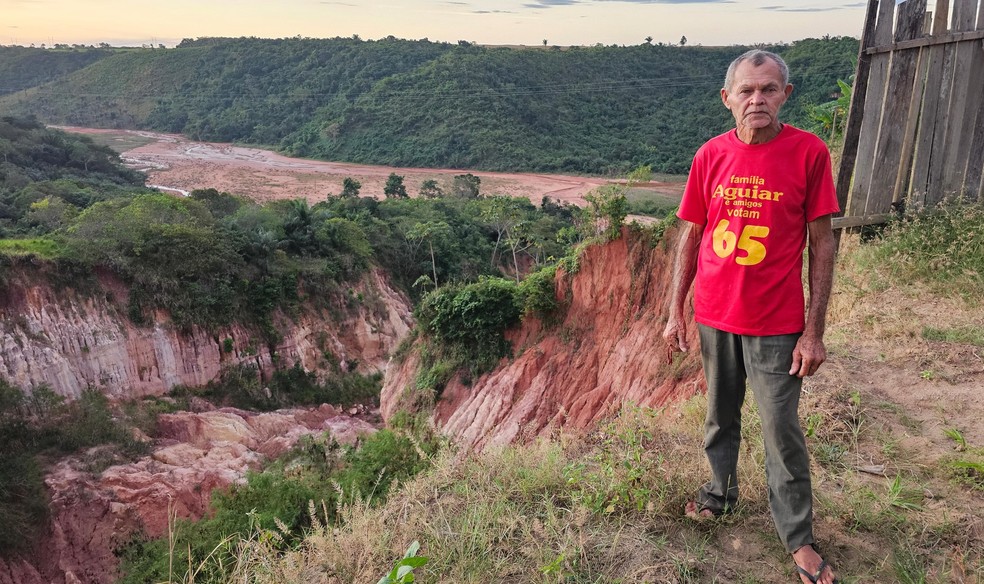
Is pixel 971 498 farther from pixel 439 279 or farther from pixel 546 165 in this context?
pixel 546 165

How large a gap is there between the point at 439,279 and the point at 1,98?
65296 mm

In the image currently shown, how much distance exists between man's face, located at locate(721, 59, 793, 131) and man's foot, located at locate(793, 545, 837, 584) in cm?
165

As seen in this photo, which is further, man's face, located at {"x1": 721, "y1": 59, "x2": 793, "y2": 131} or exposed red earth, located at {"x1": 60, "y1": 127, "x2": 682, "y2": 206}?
exposed red earth, located at {"x1": 60, "y1": 127, "x2": 682, "y2": 206}

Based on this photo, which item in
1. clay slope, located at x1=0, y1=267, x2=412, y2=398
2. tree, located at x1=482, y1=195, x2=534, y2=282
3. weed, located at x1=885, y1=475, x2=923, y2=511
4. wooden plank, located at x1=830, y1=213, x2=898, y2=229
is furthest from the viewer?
tree, located at x1=482, y1=195, x2=534, y2=282

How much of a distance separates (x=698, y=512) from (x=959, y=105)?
4.95 meters

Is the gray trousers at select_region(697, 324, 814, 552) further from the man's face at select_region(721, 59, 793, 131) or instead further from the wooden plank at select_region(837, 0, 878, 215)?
the wooden plank at select_region(837, 0, 878, 215)

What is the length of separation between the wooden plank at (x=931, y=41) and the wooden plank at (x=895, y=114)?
56 mm

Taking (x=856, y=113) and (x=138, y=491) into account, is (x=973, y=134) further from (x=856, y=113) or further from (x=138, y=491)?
(x=138, y=491)

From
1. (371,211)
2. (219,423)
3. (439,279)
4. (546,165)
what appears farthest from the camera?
(546,165)

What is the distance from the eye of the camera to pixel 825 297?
2.35 m

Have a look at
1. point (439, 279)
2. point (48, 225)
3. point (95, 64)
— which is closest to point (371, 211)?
point (439, 279)

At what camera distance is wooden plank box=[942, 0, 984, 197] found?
525 centimetres

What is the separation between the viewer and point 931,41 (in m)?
5.34

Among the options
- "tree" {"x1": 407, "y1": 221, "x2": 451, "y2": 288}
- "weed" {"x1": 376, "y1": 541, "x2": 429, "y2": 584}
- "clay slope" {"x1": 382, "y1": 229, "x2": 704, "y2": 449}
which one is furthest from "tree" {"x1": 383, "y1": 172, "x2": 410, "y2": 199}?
"weed" {"x1": 376, "y1": 541, "x2": 429, "y2": 584}
